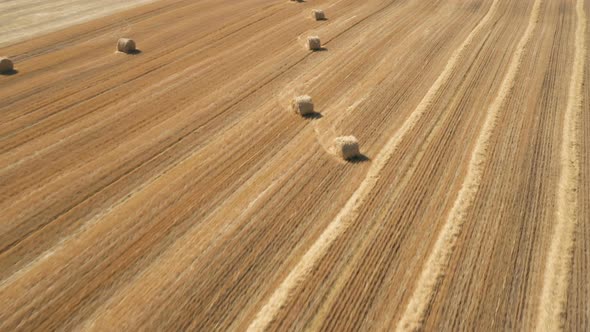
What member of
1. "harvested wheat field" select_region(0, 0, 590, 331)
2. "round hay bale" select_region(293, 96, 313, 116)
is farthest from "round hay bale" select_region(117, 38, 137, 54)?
"round hay bale" select_region(293, 96, 313, 116)

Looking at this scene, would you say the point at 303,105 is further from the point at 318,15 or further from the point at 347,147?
the point at 318,15

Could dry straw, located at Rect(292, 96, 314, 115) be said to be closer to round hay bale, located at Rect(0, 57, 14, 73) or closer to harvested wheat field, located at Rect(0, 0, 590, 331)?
harvested wheat field, located at Rect(0, 0, 590, 331)

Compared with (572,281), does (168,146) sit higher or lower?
lower

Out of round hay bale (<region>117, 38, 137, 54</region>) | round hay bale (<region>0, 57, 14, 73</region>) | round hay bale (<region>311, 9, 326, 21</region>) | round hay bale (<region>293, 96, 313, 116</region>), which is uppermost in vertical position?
round hay bale (<region>293, 96, 313, 116</region>)

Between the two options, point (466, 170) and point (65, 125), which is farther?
point (65, 125)

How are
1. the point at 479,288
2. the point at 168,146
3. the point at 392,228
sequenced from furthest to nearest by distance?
the point at 168,146 → the point at 392,228 → the point at 479,288

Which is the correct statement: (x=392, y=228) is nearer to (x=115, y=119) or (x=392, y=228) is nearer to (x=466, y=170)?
(x=466, y=170)

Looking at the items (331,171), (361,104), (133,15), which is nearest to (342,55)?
(361,104)
